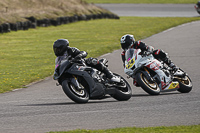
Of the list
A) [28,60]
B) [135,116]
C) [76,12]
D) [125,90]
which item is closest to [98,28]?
[76,12]

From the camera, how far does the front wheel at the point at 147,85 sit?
10.9 meters

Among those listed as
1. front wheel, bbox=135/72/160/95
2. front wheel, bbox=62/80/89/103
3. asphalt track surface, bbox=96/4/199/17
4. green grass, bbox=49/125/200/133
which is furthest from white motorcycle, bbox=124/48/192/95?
asphalt track surface, bbox=96/4/199/17

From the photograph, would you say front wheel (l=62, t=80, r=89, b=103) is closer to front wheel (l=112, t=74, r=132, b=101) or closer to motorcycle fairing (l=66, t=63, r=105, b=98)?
motorcycle fairing (l=66, t=63, r=105, b=98)

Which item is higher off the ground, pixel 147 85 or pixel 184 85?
pixel 147 85

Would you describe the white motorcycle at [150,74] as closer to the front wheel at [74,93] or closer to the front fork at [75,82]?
the front wheel at [74,93]

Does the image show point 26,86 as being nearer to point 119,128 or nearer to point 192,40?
point 119,128

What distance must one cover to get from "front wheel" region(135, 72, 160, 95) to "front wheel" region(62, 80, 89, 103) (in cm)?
158

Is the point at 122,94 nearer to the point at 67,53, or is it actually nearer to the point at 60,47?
the point at 67,53

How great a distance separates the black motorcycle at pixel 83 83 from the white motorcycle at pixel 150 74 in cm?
75

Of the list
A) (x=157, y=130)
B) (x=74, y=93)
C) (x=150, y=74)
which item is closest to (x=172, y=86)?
(x=150, y=74)

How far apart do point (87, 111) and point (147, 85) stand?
2.46 m

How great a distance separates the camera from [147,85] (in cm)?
1103

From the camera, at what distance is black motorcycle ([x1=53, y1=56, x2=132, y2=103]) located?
956cm

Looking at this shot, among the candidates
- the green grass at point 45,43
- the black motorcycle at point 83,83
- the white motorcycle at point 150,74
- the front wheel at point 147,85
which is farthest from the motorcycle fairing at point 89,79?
the green grass at point 45,43
